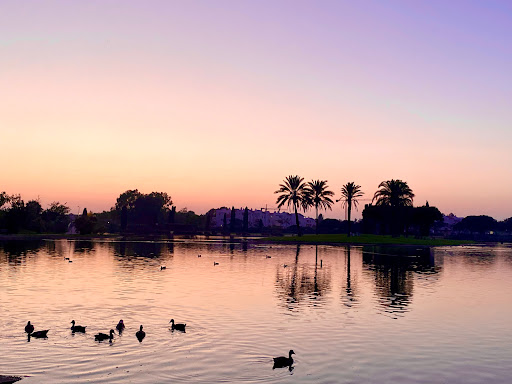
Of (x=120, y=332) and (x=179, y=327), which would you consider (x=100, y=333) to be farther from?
(x=179, y=327)

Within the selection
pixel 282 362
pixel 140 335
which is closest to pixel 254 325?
pixel 140 335

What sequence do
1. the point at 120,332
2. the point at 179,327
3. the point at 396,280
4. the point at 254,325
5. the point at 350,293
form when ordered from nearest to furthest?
the point at 120,332
the point at 179,327
the point at 254,325
the point at 350,293
the point at 396,280

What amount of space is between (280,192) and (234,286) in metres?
113

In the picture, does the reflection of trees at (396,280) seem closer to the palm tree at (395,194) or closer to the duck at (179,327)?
the duck at (179,327)

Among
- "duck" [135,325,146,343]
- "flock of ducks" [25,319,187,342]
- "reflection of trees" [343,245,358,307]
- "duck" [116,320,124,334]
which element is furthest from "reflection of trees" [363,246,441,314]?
"duck" [116,320,124,334]

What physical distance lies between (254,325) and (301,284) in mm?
19926

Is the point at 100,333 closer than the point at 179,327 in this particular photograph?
Yes

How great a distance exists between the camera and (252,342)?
1021 inches

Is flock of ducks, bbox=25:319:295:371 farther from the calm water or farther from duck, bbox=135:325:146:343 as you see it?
the calm water

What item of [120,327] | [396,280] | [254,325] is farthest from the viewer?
[396,280]

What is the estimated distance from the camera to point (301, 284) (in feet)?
162

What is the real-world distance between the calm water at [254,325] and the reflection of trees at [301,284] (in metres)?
0.14

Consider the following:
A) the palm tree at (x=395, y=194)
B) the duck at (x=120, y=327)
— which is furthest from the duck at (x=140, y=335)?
the palm tree at (x=395, y=194)

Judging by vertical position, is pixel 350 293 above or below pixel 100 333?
below
